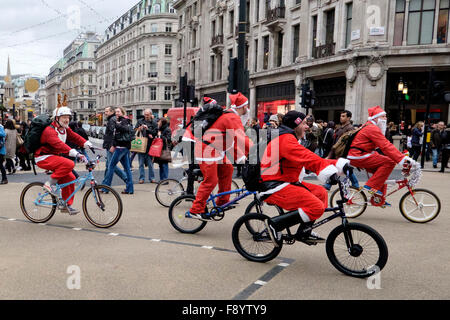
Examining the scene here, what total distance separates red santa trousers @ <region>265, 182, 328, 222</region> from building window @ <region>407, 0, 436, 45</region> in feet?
68.6

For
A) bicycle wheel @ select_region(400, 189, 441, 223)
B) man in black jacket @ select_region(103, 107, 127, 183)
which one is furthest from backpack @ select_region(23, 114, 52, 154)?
bicycle wheel @ select_region(400, 189, 441, 223)

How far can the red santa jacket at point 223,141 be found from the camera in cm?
561

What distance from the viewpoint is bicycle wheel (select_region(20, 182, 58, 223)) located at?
21.3 ft

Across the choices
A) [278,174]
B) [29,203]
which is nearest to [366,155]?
[278,174]

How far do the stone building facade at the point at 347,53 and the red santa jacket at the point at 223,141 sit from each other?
16895mm

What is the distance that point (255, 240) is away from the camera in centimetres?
470

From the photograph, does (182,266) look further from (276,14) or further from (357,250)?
(276,14)

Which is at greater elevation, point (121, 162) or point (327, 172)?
point (327, 172)

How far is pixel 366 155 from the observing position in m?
7.05

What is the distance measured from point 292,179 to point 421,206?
354 centimetres

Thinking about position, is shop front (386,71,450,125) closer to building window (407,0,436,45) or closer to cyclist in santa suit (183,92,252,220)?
building window (407,0,436,45)

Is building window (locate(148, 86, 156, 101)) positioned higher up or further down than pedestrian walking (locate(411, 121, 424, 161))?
higher up

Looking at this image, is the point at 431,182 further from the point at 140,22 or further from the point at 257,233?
the point at 140,22

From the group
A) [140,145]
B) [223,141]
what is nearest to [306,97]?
[140,145]
